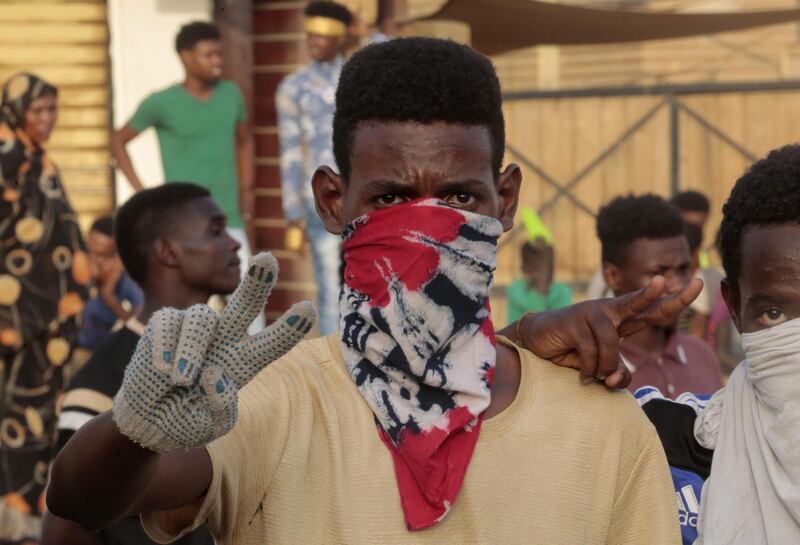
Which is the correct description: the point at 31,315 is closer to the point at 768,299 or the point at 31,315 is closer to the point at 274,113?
the point at 274,113

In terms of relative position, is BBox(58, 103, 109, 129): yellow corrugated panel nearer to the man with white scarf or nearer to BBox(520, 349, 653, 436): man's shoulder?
the man with white scarf

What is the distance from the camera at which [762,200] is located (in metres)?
2.98

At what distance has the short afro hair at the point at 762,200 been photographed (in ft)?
9.66

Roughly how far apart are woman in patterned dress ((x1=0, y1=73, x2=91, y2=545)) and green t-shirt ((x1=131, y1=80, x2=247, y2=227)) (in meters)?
1.92

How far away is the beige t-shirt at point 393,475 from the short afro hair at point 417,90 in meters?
0.43

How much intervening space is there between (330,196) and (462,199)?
284 millimetres

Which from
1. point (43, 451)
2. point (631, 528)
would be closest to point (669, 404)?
point (631, 528)

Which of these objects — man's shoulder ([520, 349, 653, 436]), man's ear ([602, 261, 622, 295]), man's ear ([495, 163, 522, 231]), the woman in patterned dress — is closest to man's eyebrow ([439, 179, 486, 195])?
man's ear ([495, 163, 522, 231])

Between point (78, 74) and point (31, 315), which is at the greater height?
point (78, 74)

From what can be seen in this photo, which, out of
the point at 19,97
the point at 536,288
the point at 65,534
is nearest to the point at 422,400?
the point at 65,534

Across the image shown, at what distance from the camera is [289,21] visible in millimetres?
10422

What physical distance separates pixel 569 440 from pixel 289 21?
8.51 metres

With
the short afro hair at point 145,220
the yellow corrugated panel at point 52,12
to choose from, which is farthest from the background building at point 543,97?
the short afro hair at point 145,220

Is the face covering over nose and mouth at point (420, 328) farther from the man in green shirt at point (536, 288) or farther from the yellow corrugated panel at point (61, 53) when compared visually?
the yellow corrugated panel at point (61, 53)
